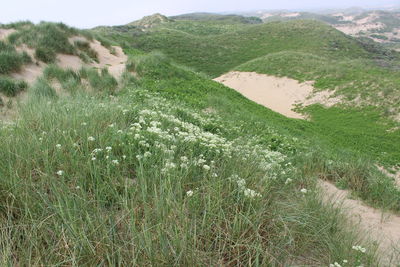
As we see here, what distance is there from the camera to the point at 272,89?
2508 centimetres

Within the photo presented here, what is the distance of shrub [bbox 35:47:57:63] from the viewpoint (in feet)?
39.4

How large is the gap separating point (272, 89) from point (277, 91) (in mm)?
691

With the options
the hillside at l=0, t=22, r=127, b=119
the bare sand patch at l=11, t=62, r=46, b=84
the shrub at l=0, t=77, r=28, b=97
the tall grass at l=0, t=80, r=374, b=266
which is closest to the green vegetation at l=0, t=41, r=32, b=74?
the hillside at l=0, t=22, r=127, b=119

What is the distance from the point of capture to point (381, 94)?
1817cm

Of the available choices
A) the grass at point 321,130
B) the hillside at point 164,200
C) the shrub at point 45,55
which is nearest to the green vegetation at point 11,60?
the shrub at point 45,55

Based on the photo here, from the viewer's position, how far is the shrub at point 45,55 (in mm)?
12006

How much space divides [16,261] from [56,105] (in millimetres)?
3367

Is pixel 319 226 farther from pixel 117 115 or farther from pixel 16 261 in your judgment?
pixel 117 115

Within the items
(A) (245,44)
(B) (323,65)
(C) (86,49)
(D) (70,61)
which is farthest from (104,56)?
(A) (245,44)

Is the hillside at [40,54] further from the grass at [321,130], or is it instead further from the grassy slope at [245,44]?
the grassy slope at [245,44]

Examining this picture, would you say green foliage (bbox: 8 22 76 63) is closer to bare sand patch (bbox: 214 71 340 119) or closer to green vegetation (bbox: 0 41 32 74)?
green vegetation (bbox: 0 41 32 74)

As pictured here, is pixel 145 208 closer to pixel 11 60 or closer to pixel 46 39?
pixel 11 60

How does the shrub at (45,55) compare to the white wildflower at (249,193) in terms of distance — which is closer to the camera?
the white wildflower at (249,193)

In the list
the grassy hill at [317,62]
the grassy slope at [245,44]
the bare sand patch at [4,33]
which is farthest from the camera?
the grassy slope at [245,44]
